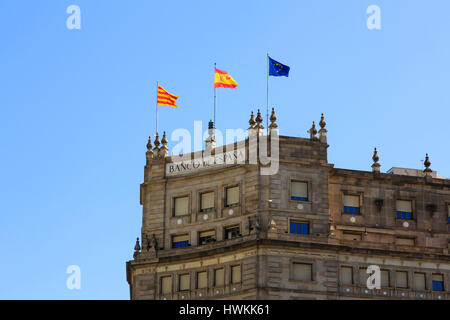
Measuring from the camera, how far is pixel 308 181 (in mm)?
99688

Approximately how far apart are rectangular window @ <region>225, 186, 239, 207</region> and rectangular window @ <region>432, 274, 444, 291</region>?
19.5m

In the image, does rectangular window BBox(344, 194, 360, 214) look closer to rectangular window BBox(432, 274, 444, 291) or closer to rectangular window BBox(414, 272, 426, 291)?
rectangular window BBox(414, 272, 426, 291)

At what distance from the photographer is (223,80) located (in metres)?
103

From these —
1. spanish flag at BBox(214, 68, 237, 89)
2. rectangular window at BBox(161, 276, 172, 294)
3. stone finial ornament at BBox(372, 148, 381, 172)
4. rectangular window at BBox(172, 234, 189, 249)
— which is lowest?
rectangular window at BBox(161, 276, 172, 294)

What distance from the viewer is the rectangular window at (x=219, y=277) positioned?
9712cm

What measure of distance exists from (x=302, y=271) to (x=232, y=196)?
9930 millimetres

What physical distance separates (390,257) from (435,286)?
5.20 metres

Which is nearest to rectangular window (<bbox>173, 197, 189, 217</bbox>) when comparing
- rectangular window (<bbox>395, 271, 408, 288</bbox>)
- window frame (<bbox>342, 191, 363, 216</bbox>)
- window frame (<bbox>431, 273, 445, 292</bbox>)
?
window frame (<bbox>342, 191, 363, 216</bbox>)

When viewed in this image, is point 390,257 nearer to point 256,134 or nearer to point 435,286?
point 435,286

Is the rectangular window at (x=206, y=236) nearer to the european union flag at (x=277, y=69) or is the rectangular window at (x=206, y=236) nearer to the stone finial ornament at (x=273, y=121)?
the stone finial ornament at (x=273, y=121)

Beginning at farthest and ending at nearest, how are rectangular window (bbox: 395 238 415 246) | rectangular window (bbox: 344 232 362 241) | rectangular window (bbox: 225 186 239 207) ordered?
1. rectangular window (bbox: 395 238 415 246)
2. rectangular window (bbox: 344 232 362 241)
3. rectangular window (bbox: 225 186 239 207)

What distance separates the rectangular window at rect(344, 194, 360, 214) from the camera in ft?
335
